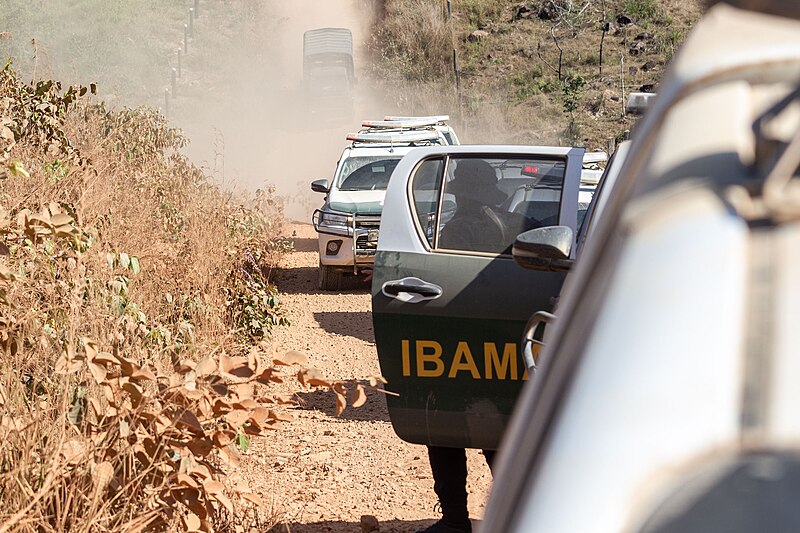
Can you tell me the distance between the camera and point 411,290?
159 inches

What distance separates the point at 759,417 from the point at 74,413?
9.58 ft

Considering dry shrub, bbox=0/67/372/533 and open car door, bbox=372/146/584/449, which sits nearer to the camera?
dry shrub, bbox=0/67/372/533

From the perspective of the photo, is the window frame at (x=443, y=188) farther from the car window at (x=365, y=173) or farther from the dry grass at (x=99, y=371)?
the car window at (x=365, y=173)

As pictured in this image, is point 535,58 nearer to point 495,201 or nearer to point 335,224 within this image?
point 335,224

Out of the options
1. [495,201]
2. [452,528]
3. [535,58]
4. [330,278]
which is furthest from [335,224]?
[535,58]

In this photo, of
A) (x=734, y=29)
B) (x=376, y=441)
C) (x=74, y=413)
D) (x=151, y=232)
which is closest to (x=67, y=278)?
(x=74, y=413)

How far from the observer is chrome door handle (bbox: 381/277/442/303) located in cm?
402

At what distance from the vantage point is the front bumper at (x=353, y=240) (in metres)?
12.4

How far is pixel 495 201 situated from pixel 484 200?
7cm

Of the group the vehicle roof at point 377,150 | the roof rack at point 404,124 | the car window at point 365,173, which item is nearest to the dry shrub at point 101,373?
the car window at point 365,173

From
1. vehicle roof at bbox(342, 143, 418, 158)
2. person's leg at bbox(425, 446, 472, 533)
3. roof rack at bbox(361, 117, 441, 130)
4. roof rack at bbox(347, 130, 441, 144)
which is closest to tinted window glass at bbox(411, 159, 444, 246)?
person's leg at bbox(425, 446, 472, 533)

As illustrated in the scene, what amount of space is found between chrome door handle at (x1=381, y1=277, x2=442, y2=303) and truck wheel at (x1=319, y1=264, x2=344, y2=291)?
8.62 metres

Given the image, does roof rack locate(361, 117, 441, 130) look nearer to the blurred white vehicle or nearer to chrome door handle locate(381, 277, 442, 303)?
chrome door handle locate(381, 277, 442, 303)

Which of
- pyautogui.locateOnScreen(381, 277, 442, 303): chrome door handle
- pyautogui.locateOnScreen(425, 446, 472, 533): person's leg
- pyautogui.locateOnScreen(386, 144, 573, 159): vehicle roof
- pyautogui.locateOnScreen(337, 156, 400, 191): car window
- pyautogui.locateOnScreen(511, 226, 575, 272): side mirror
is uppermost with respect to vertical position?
pyautogui.locateOnScreen(386, 144, 573, 159): vehicle roof
